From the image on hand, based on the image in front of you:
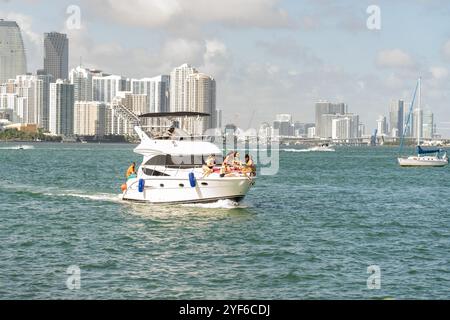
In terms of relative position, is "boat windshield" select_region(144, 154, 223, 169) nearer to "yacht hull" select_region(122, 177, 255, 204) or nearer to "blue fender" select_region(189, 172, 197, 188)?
"yacht hull" select_region(122, 177, 255, 204)

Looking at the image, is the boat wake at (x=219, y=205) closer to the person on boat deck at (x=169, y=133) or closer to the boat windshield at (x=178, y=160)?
the boat windshield at (x=178, y=160)

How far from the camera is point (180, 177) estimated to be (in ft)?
131

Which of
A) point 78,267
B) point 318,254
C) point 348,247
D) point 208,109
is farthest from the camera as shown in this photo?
point 208,109

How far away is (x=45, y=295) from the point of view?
2148 centimetres

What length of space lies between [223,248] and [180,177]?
36.1 feet

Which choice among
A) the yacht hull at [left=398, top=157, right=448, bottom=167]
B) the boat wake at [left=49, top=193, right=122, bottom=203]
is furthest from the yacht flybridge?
the yacht hull at [left=398, top=157, right=448, bottom=167]

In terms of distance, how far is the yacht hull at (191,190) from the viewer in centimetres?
3900

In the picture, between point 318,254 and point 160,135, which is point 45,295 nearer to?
point 318,254

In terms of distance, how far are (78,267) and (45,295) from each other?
3887mm

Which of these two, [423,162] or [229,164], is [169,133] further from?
[423,162]

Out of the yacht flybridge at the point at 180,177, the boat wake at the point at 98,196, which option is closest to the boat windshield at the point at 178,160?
the yacht flybridge at the point at 180,177

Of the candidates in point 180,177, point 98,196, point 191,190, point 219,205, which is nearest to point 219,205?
point 219,205
